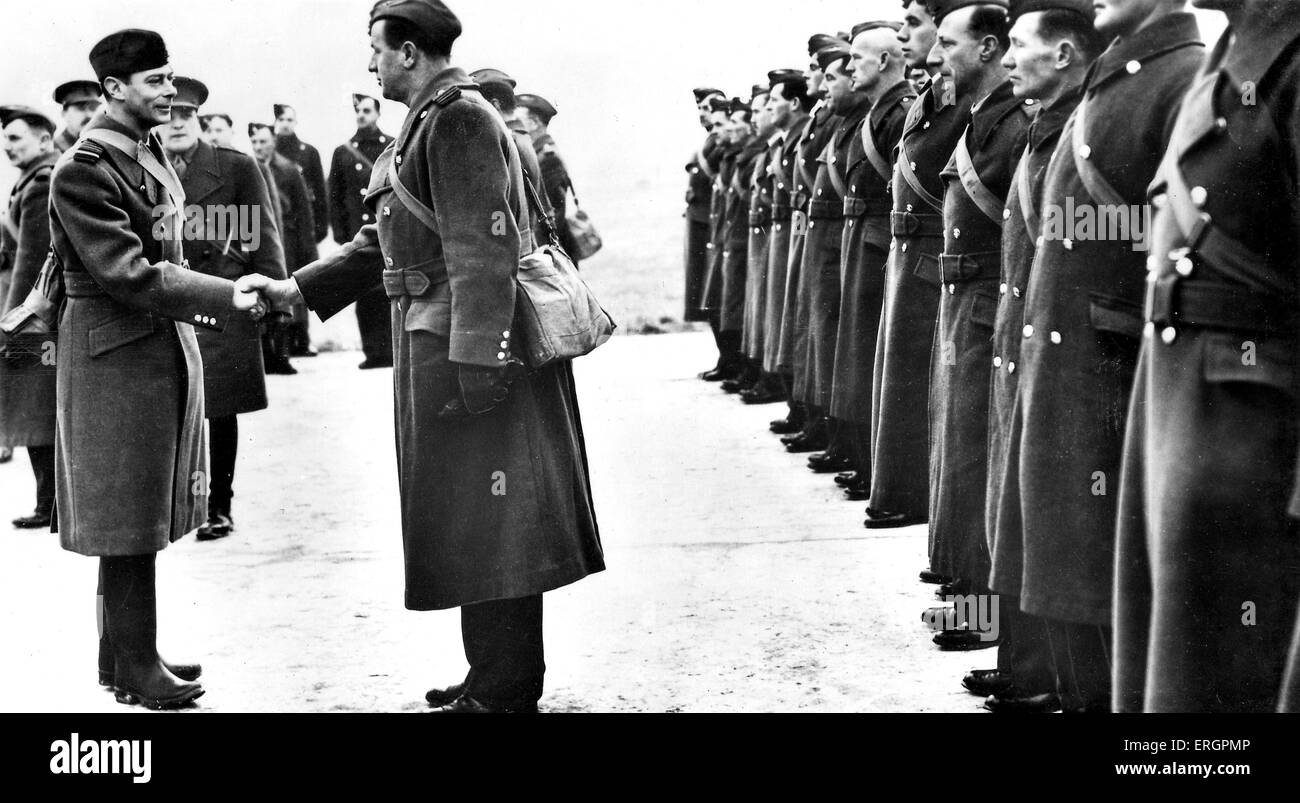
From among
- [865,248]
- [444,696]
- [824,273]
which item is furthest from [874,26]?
[444,696]

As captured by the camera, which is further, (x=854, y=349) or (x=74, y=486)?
(x=854, y=349)

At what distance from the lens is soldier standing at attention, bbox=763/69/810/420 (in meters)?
9.72

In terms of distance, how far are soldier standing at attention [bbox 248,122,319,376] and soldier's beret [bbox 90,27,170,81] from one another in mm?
7520

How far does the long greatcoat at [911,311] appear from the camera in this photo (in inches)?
241

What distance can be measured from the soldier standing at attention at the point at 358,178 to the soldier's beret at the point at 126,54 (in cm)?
448

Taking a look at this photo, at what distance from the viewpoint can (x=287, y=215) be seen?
44.6 feet

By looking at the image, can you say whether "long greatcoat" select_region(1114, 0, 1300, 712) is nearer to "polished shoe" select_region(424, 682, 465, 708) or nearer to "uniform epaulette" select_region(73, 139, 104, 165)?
"polished shoe" select_region(424, 682, 465, 708)

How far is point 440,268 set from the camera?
15.5 feet

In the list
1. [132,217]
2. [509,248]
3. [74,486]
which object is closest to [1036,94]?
[509,248]

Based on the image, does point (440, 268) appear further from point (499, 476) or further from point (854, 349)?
point (854, 349)

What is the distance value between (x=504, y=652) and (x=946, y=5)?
2595 mm

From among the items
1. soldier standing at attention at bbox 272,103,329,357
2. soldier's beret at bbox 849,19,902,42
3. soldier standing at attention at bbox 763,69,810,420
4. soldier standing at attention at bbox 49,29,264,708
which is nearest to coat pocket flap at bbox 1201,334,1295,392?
soldier standing at attention at bbox 49,29,264,708
